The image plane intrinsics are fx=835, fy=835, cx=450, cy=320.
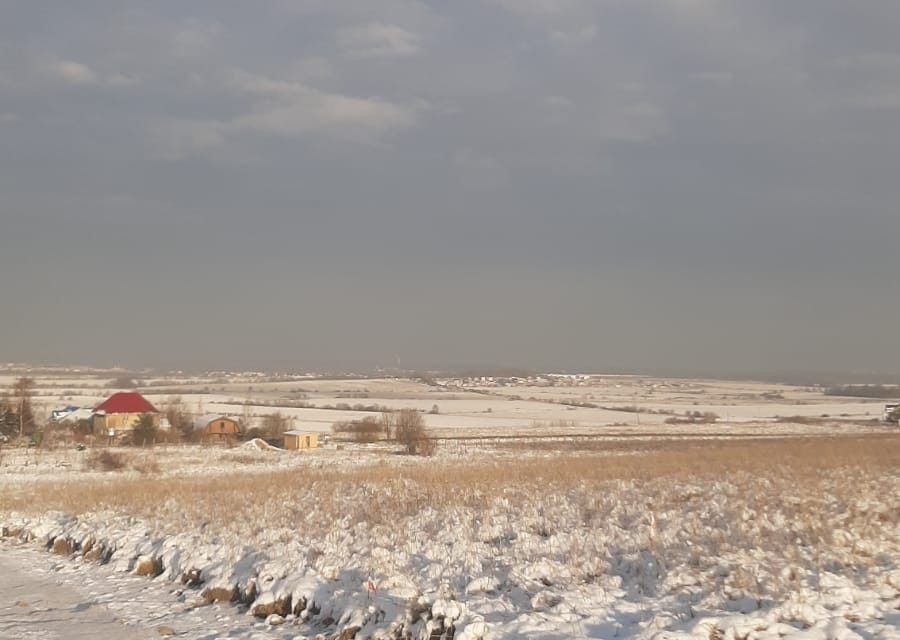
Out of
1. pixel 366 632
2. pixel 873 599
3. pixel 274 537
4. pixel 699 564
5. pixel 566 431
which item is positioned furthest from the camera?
pixel 566 431

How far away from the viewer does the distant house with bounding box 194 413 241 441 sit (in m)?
76.3

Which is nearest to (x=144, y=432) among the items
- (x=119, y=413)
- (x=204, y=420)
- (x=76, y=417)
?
(x=204, y=420)

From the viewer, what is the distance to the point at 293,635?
34.9ft

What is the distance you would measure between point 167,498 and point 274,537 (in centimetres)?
962

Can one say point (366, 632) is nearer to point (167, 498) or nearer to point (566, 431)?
point (167, 498)

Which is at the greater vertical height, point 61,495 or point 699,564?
point 699,564

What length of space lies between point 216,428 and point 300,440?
43.9 feet

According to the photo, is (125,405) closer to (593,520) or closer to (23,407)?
(23,407)

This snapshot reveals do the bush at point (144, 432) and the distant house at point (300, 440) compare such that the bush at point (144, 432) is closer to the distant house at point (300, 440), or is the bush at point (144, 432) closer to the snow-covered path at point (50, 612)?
the distant house at point (300, 440)

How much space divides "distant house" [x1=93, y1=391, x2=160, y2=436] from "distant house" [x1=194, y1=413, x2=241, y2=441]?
4701 millimetres

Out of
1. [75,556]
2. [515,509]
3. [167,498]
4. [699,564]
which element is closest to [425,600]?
[699,564]

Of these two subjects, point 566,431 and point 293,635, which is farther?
point 566,431

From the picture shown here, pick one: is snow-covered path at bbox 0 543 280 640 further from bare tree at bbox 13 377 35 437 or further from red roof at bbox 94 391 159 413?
red roof at bbox 94 391 159 413

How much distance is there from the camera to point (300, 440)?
68.6m
